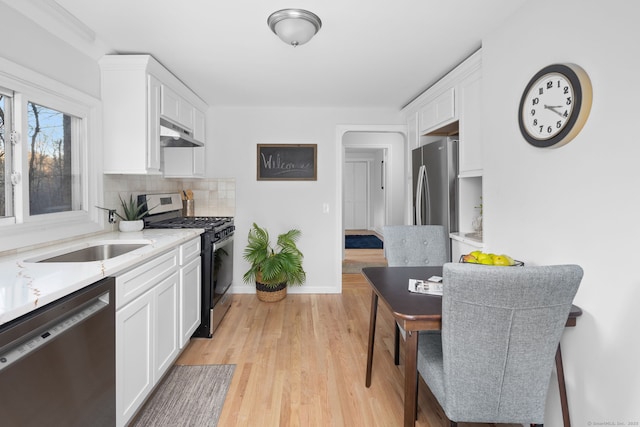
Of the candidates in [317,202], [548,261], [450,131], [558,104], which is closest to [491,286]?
[548,261]

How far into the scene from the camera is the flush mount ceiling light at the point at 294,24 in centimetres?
185

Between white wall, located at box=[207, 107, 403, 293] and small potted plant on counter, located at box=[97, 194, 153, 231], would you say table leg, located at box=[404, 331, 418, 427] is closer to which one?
small potted plant on counter, located at box=[97, 194, 153, 231]

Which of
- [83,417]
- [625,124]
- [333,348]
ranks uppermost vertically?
[625,124]

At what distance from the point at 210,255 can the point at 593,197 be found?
265 centimetres

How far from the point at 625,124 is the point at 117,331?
2362mm

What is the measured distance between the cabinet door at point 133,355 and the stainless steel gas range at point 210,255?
0.92 metres

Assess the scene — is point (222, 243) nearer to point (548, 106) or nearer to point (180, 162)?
point (180, 162)

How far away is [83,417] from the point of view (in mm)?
1238

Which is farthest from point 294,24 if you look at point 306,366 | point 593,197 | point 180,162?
point 306,366

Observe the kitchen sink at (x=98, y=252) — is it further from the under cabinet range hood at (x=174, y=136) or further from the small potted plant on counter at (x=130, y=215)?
the under cabinet range hood at (x=174, y=136)

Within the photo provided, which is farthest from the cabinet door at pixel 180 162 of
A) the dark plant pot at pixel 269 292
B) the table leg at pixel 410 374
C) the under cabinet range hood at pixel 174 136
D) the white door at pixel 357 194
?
the white door at pixel 357 194

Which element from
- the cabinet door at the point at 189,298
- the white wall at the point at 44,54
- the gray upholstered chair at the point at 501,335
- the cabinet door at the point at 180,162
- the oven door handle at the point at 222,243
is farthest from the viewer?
the cabinet door at the point at 180,162

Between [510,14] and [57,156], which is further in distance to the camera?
[57,156]

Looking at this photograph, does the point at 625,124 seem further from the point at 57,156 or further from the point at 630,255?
the point at 57,156
